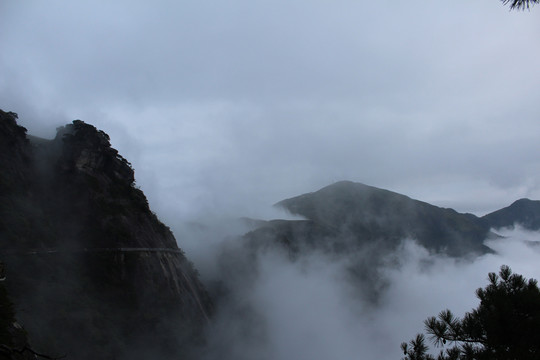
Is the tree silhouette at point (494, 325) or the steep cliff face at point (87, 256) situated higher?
the steep cliff face at point (87, 256)

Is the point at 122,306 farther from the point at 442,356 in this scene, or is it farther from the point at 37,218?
the point at 442,356

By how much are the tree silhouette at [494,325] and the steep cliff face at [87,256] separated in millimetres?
33454

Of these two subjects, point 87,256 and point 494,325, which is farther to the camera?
point 87,256

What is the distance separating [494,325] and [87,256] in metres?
47.2

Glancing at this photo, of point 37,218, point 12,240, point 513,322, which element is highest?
point 37,218

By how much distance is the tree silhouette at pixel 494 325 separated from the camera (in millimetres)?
13297

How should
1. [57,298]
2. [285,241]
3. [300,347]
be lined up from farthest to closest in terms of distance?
[285,241] < [300,347] < [57,298]

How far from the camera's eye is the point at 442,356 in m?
13.5

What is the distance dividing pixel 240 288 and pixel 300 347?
21.0 meters

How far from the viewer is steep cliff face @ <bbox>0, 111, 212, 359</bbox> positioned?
4103cm

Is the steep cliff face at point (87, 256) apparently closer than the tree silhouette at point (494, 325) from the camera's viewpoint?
No

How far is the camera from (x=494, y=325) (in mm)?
13594

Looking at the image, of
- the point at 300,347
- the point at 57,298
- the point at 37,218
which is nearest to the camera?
the point at 57,298

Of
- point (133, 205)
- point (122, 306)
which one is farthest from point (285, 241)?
point (122, 306)
